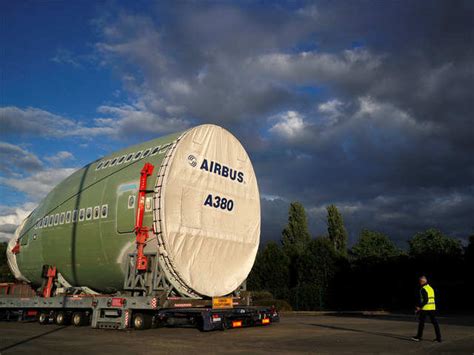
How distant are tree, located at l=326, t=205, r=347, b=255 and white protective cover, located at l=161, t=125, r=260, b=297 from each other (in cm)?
4157

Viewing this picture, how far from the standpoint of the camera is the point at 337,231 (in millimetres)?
57344

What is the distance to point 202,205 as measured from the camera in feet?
50.0

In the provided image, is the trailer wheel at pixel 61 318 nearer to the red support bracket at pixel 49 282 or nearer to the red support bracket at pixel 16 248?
the red support bracket at pixel 49 282

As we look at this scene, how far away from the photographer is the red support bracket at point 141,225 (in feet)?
46.5

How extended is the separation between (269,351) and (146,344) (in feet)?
11.1

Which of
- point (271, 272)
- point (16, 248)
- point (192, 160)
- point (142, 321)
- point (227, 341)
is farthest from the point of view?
point (271, 272)

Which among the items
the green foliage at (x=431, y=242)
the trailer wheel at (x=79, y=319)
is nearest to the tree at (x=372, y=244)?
the green foliage at (x=431, y=242)

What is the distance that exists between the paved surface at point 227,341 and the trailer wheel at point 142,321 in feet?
1.14

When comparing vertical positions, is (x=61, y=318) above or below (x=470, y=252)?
below

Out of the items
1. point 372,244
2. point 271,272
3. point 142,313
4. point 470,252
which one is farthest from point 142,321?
point 372,244

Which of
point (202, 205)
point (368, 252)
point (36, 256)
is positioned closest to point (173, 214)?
point (202, 205)

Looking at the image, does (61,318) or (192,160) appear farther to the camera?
(61,318)

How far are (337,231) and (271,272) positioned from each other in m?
19.3

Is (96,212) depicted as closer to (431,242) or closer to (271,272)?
(271,272)
